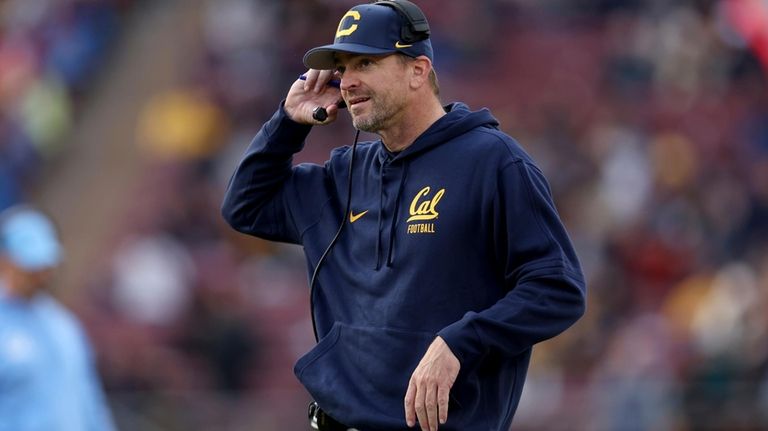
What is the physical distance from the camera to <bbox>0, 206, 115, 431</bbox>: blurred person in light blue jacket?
746 cm

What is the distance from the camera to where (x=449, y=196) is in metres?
4.93

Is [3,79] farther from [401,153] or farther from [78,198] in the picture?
[401,153]

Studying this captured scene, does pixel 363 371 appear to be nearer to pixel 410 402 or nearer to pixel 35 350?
pixel 410 402

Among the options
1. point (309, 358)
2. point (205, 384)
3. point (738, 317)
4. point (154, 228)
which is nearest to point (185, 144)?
point (154, 228)

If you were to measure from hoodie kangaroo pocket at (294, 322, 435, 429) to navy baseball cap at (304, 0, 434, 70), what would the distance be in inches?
35.6

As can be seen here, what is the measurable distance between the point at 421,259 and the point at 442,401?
0.54 metres

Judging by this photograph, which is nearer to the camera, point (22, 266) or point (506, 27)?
point (22, 266)

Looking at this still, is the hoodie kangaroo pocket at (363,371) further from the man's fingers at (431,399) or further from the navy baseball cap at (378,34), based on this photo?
the navy baseball cap at (378,34)

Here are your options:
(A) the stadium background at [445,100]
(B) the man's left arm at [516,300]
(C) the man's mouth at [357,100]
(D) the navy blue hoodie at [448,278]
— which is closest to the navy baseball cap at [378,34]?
(C) the man's mouth at [357,100]

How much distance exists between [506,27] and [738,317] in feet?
22.0

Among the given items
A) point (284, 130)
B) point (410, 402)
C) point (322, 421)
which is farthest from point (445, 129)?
point (322, 421)

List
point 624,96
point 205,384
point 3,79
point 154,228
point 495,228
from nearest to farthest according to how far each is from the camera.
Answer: point 495,228
point 205,384
point 154,228
point 624,96
point 3,79

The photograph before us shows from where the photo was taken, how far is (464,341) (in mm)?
4652

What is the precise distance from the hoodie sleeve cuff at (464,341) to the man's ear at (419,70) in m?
0.85
